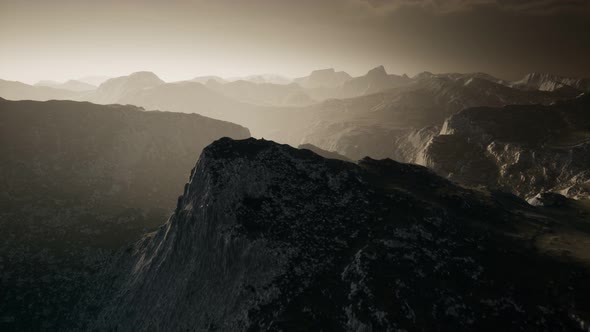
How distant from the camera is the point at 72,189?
62.7m

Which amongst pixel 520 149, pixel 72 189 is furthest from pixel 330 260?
pixel 520 149

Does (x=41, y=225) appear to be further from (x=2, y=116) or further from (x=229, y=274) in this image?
(x=229, y=274)

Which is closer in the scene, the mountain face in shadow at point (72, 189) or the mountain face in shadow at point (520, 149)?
the mountain face in shadow at point (72, 189)

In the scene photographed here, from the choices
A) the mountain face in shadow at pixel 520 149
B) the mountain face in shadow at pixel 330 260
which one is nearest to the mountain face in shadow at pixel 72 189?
the mountain face in shadow at pixel 330 260

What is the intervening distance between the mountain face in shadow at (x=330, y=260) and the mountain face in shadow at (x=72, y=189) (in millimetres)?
6891

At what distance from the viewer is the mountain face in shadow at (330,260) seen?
24031 millimetres

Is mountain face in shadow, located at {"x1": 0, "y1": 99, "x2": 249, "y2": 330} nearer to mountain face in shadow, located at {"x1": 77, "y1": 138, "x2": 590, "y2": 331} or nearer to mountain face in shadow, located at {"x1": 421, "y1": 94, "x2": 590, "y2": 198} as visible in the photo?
mountain face in shadow, located at {"x1": 77, "y1": 138, "x2": 590, "y2": 331}

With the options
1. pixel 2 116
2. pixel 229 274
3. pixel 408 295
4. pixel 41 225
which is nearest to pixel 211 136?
pixel 2 116

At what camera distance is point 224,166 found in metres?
37.3

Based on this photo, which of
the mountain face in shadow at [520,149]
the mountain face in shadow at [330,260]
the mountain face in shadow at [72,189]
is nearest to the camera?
the mountain face in shadow at [330,260]

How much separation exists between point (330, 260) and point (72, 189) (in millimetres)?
60038

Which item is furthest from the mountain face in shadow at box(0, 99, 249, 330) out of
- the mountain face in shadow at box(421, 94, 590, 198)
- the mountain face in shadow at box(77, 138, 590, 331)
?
the mountain face in shadow at box(421, 94, 590, 198)

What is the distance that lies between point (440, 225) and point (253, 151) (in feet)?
78.6

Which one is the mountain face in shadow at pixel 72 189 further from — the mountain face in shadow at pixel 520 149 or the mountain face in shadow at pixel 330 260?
the mountain face in shadow at pixel 520 149
